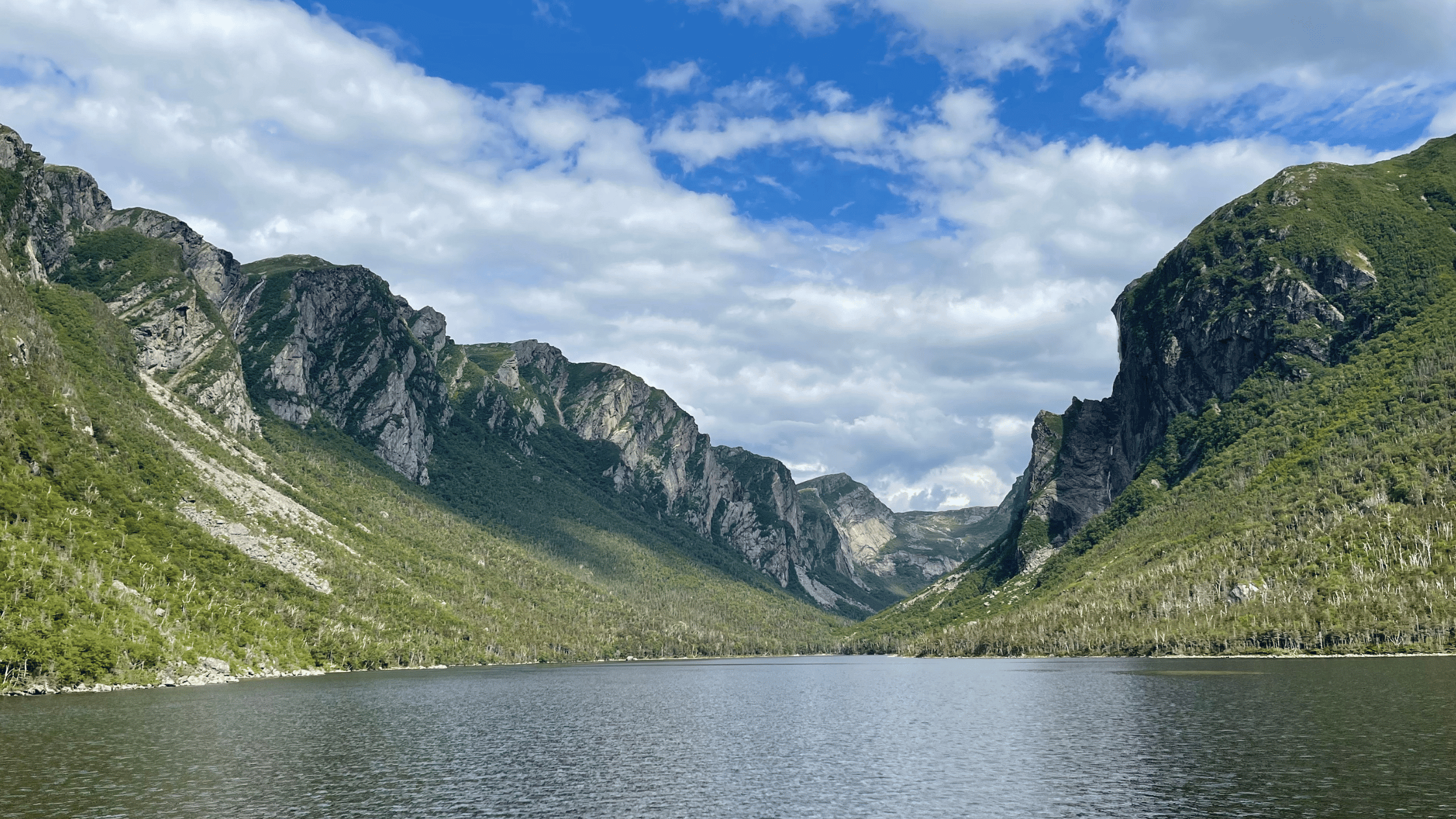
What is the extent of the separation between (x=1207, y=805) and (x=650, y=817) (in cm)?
3311

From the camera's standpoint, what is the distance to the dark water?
54.3m

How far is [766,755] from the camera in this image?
256 ft

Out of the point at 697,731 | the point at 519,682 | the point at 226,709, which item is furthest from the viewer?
the point at 519,682

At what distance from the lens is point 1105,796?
181ft

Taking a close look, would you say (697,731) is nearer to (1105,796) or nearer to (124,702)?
(1105,796)

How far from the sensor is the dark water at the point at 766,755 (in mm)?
54281

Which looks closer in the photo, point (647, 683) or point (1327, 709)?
point (1327, 709)

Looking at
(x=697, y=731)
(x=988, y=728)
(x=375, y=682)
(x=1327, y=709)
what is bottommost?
(x=375, y=682)

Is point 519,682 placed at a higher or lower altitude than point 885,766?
lower

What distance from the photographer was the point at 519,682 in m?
193

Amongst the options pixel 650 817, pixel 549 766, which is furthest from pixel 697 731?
pixel 650 817

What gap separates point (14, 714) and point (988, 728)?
11179 cm

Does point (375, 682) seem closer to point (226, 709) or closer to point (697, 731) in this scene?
point (226, 709)

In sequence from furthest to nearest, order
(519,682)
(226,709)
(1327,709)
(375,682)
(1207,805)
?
(519,682) < (375,682) < (226,709) < (1327,709) < (1207,805)
